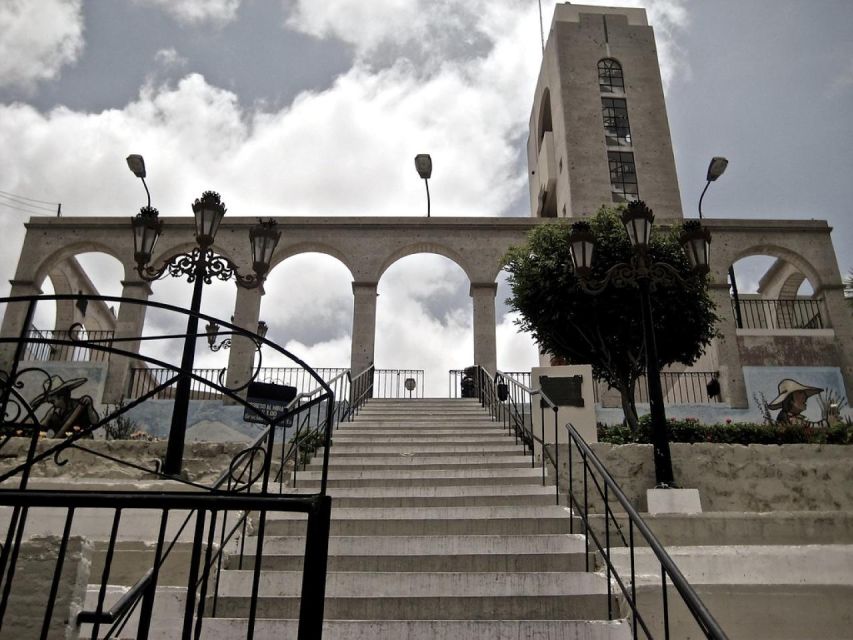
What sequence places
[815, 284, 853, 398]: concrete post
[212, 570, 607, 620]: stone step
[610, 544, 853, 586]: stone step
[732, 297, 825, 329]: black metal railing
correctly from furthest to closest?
1. [732, 297, 825, 329]: black metal railing
2. [815, 284, 853, 398]: concrete post
3. [610, 544, 853, 586]: stone step
4. [212, 570, 607, 620]: stone step

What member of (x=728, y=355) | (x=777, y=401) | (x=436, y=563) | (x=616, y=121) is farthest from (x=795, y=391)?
(x=616, y=121)

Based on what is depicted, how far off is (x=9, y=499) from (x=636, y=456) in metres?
7.47

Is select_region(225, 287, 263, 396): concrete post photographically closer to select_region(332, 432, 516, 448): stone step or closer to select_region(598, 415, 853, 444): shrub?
select_region(332, 432, 516, 448): stone step

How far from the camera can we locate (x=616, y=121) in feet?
94.0

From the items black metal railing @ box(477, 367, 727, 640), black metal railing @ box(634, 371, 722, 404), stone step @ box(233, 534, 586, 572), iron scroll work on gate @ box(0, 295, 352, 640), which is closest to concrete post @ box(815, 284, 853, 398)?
black metal railing @ box(634, 371, 722, 404)

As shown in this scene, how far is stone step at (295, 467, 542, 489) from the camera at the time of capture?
765 cm

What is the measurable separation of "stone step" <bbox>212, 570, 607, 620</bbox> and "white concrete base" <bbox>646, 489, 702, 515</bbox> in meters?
2.64

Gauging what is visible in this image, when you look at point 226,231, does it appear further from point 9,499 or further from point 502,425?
point 9,499

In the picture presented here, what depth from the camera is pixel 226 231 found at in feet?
63.1

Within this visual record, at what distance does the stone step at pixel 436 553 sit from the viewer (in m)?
5.56

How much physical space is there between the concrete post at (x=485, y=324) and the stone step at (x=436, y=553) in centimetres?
1182

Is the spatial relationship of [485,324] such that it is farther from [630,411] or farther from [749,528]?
[749,528]

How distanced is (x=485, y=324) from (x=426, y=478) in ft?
35.8

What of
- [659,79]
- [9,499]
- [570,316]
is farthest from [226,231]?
[659,79]
